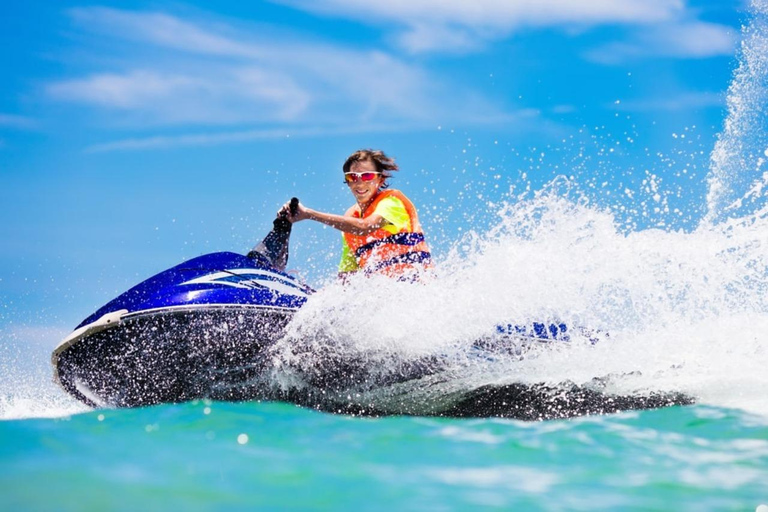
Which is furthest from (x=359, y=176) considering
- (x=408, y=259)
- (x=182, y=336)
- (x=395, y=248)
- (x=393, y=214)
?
(x=182, y=336)

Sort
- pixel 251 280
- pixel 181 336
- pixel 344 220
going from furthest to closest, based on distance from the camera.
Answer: pixel 344 220
pixel 251 280
pixel 181 336

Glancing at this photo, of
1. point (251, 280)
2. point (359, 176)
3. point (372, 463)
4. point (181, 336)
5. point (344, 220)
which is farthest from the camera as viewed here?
point (359, 176)

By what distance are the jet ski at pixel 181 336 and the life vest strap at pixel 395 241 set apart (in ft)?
2.14

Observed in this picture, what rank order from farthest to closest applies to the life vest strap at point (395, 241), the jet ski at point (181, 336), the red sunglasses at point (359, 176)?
the red sunglasses at point (359, 176) < the life vest strap at point (395, 241) < the jet ski at point (181, 336)

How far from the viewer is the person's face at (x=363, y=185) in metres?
6.21

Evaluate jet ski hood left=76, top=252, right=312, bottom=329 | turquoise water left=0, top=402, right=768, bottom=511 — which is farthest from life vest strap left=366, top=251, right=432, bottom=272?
turquoise water left=0, top=402, right=768, bottom=511

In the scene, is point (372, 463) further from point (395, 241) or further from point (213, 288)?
point (395, 241)

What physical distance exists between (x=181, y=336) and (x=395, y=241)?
170 centimetres

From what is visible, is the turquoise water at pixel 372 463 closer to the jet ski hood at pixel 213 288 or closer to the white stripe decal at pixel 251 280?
the jet ski hood at pixel 213 288

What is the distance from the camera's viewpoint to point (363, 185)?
6.21m

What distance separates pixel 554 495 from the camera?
306 cm

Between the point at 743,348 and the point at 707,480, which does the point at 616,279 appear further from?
the point at 707,480

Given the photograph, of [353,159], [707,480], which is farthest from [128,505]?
[353,159]

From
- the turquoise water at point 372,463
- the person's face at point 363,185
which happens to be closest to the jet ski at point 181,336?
the turquoise water at point 372,463
